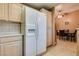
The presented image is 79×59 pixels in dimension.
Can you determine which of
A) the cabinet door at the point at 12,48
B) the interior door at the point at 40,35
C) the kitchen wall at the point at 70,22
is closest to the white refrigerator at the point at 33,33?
the interior door at the point at 40,35

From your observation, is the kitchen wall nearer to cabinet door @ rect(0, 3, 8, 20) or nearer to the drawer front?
the drawer front

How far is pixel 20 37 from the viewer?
3318 millimetres

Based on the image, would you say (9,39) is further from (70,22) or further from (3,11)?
(70,22)

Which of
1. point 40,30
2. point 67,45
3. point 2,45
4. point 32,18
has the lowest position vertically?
point 67,45

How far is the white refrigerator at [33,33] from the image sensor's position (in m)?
3.41

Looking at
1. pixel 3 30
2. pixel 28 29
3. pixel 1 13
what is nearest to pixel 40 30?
pixel 28 29

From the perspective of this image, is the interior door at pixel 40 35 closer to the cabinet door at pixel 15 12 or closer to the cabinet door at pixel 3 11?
the cabinet door at pixel 15 12

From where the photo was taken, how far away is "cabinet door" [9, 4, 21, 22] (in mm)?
3104

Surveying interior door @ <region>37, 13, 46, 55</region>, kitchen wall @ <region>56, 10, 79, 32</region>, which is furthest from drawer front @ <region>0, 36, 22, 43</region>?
kitchen wall @ <region>56, 10, 79, 32</region>

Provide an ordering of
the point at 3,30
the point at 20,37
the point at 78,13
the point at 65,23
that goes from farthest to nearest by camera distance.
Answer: the point at 78,13 → the point at 65,23 → the point at 20,37 → the point at 3,30

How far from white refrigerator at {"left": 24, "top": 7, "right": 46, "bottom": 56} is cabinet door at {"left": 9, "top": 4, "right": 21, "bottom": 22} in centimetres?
24

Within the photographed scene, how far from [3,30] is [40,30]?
145 centimetres

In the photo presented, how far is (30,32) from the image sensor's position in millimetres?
3533

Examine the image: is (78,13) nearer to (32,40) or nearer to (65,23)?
(65,23)
